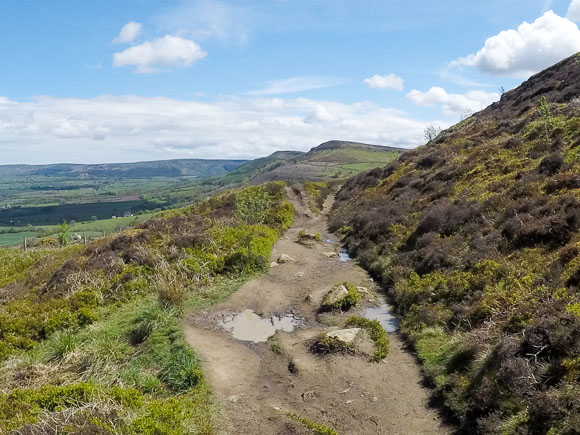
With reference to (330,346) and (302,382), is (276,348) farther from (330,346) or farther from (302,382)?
(302,382)

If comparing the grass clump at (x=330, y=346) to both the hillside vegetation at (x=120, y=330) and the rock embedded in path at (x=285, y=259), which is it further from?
the rock embedded in path at (x=285, y=259)

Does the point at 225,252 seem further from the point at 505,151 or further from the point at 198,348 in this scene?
the point at 505,151

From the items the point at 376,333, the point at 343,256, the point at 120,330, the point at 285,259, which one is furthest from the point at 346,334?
the point at 343,256

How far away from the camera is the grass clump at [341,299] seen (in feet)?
46.7

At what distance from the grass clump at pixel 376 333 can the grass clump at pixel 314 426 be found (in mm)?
3265

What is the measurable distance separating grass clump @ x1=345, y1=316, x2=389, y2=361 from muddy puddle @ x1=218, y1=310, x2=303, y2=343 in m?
1.94

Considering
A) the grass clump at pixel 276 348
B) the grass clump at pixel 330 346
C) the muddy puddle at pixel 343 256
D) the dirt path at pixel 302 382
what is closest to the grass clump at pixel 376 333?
the dirt path at pixel 302 382

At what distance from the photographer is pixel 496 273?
40.6 ft

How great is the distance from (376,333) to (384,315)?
217 cm

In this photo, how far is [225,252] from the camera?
19.7 meters

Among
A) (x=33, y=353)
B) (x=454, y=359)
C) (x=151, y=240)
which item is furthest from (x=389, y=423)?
(x=151, y=240)

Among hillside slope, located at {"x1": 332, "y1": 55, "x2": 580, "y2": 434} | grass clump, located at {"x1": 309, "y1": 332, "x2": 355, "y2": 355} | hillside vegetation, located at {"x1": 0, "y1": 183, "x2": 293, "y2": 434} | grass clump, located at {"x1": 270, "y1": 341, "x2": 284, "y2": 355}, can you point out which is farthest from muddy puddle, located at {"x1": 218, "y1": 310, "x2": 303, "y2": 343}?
hillside slope, located at {"x1": 332, "y1": 55, "x2": 580, "y2": 434}

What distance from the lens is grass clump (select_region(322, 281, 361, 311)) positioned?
560 inches

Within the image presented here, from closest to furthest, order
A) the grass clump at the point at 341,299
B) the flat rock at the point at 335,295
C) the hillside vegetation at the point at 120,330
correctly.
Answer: the hillside vegetation at the point at 120,330
the grass clump at the point at 341,299
the flat rock at the point at 335,295
